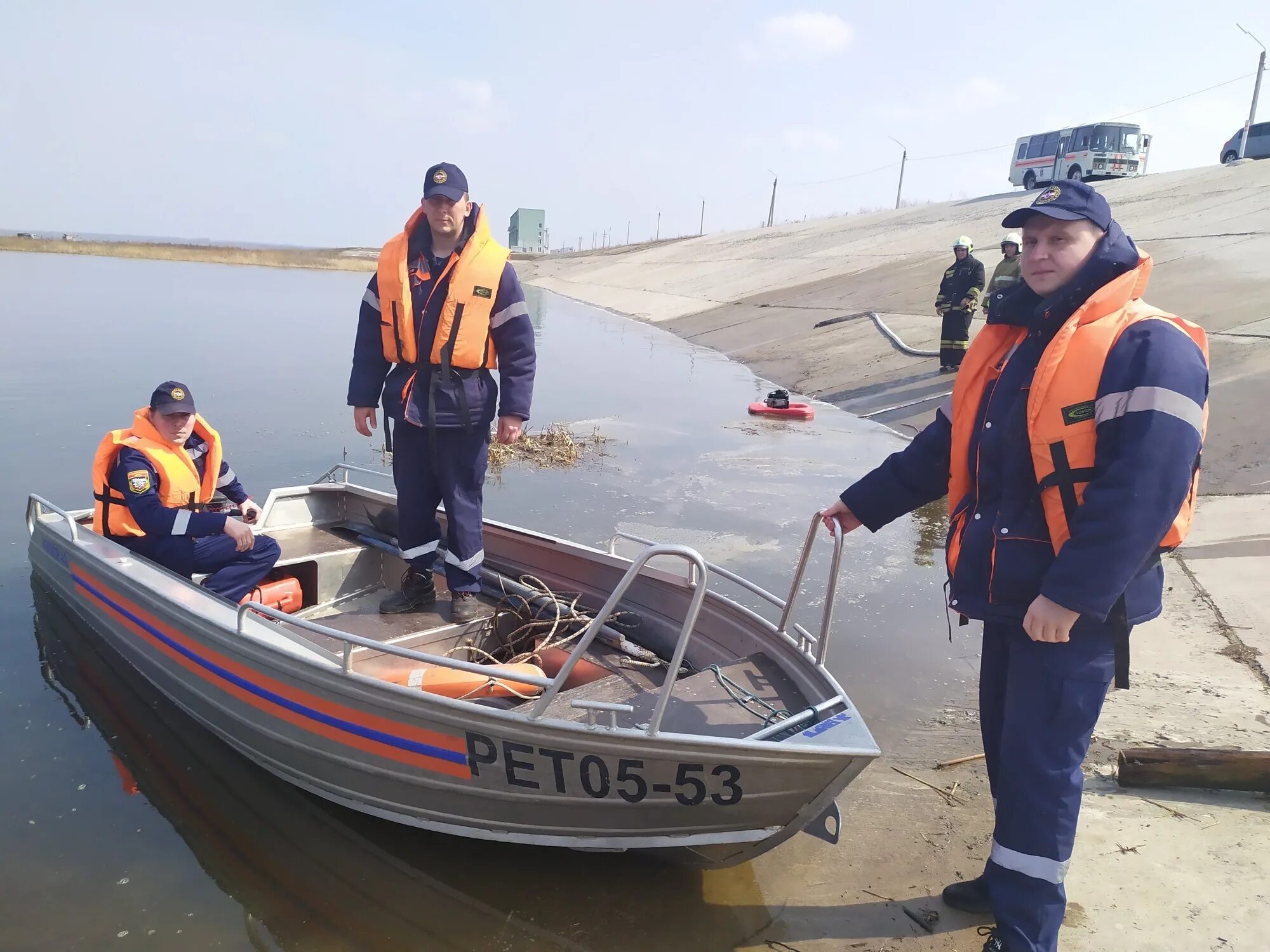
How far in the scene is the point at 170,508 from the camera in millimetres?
4141

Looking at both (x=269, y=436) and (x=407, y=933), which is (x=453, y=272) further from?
(x=269, y=436)

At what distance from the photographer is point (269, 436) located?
31.9ft

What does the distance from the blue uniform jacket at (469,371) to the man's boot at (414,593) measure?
0.85 meters

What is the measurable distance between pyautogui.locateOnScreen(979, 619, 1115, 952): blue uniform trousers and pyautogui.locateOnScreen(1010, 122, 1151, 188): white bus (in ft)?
95.7

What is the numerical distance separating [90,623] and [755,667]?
3768mm

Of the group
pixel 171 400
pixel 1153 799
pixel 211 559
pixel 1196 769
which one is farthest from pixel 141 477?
pixel 1196 769

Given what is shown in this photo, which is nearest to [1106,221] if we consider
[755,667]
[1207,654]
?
[755,667]

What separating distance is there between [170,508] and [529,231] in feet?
291

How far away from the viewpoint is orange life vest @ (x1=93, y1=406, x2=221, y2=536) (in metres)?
4.09

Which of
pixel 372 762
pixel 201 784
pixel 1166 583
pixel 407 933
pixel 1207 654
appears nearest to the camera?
pixel 407 933

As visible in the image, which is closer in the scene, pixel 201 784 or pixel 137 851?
pixel 137 851

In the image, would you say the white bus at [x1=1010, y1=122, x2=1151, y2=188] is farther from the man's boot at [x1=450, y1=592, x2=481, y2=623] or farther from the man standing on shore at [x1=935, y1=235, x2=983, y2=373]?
the man's boot at [x1=450, y1=592, x2=481, y2=623]

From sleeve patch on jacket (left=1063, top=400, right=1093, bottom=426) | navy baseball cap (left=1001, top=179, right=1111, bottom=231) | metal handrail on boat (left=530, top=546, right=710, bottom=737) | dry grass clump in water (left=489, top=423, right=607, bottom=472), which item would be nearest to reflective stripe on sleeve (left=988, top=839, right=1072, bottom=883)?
metal handrail on boat (left=530, top=546, right=710, bottom=737)

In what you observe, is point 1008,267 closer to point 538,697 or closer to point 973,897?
point 973,897
